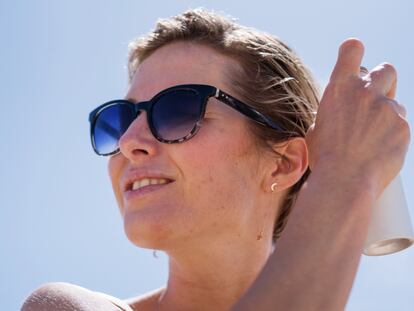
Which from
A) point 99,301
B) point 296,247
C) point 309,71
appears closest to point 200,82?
point 309,71

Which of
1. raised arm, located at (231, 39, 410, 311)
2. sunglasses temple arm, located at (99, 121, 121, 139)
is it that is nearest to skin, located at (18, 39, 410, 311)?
raised arm, located at (231, 39, 410, 311)

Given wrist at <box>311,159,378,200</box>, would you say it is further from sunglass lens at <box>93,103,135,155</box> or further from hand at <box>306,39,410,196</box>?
sunglass lens at <box>93,103,135,155</box>

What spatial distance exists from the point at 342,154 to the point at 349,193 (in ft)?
0.50

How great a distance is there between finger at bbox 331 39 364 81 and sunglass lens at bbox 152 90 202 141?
2.99ft

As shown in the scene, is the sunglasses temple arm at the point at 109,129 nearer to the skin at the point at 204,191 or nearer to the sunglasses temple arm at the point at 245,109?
the skin at the point at 204,191

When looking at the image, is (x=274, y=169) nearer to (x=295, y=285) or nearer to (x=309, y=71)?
(x=309, y=71)

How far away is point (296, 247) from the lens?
2.09m

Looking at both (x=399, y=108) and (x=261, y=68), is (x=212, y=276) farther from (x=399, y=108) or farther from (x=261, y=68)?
(x=399, y=108)

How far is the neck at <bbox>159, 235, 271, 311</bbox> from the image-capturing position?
3.33 m

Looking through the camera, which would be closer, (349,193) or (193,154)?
(349,193)

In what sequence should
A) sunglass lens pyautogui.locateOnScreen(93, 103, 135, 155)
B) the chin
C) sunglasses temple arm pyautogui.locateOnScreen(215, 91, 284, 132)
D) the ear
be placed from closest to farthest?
the chin → sunglasses temple arm pyautogui.locateOnScreen(215, 91, 284, 132) → sunglass lens pyautogui.locateOnScreen(93, 103, 135, 155) → the ear

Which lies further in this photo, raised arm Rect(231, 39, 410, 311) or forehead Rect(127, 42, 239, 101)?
forehead Rect(127, 42, 239, 101)

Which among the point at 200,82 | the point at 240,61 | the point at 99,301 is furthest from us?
the point at 240,61

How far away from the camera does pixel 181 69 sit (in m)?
3.40
